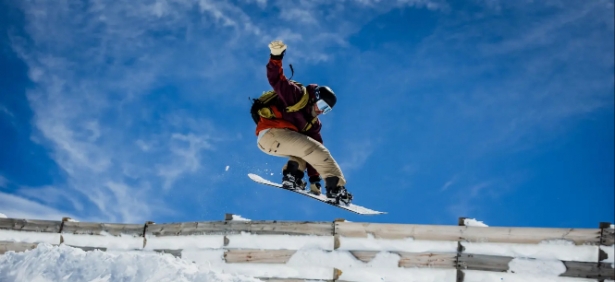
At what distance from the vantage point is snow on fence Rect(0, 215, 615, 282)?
4.65 m

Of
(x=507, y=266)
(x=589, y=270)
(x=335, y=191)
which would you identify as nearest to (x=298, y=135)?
(x=335, y=191)

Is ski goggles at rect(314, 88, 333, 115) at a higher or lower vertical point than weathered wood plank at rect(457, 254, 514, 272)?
higher

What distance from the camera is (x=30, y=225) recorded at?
730 centimetres

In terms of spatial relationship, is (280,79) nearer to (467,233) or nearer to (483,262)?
(467,233)

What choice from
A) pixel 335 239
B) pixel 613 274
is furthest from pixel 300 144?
pixel 613 274

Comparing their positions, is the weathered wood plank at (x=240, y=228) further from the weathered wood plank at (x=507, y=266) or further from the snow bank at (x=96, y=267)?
the weathered wood plank at (x=507, y=266)

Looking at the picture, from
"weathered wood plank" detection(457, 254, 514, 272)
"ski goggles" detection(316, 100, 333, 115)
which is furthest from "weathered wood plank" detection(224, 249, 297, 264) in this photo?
"ski goggles" detection(316, 100, 333, 115)

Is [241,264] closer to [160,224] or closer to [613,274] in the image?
[160,224]

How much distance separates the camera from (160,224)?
21.9ft

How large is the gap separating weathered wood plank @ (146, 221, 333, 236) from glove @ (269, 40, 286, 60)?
6.96 feet

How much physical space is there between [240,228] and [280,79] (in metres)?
2.02

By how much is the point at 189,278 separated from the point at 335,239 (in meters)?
1.79

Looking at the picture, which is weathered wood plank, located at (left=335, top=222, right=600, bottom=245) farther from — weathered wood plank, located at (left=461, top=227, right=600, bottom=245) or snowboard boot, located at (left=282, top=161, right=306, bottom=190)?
snowboard boot, located at (left=282, top=161, right=306, bottom=190)

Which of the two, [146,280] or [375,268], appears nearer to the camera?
[375,268]
